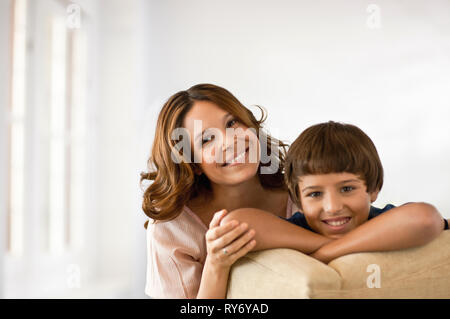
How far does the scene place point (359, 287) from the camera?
77 cm

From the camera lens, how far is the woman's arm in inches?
33.1

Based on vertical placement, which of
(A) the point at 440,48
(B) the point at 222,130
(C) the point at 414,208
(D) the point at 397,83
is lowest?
(C) the point at 414,208

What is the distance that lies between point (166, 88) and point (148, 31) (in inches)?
13.4

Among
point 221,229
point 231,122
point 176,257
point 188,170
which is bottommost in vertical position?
point 176,257

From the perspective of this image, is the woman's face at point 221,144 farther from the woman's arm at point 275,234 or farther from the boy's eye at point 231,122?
the woman's arm at point 275,234

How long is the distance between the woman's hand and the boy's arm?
19 centimetres

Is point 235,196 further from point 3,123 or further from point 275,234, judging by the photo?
point 3,123

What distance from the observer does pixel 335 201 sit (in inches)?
34.8

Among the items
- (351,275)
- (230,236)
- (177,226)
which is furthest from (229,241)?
(177,226)

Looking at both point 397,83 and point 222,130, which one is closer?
point 222,130

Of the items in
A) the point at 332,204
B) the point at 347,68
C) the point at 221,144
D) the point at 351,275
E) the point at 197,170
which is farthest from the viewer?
the point at 347,68
